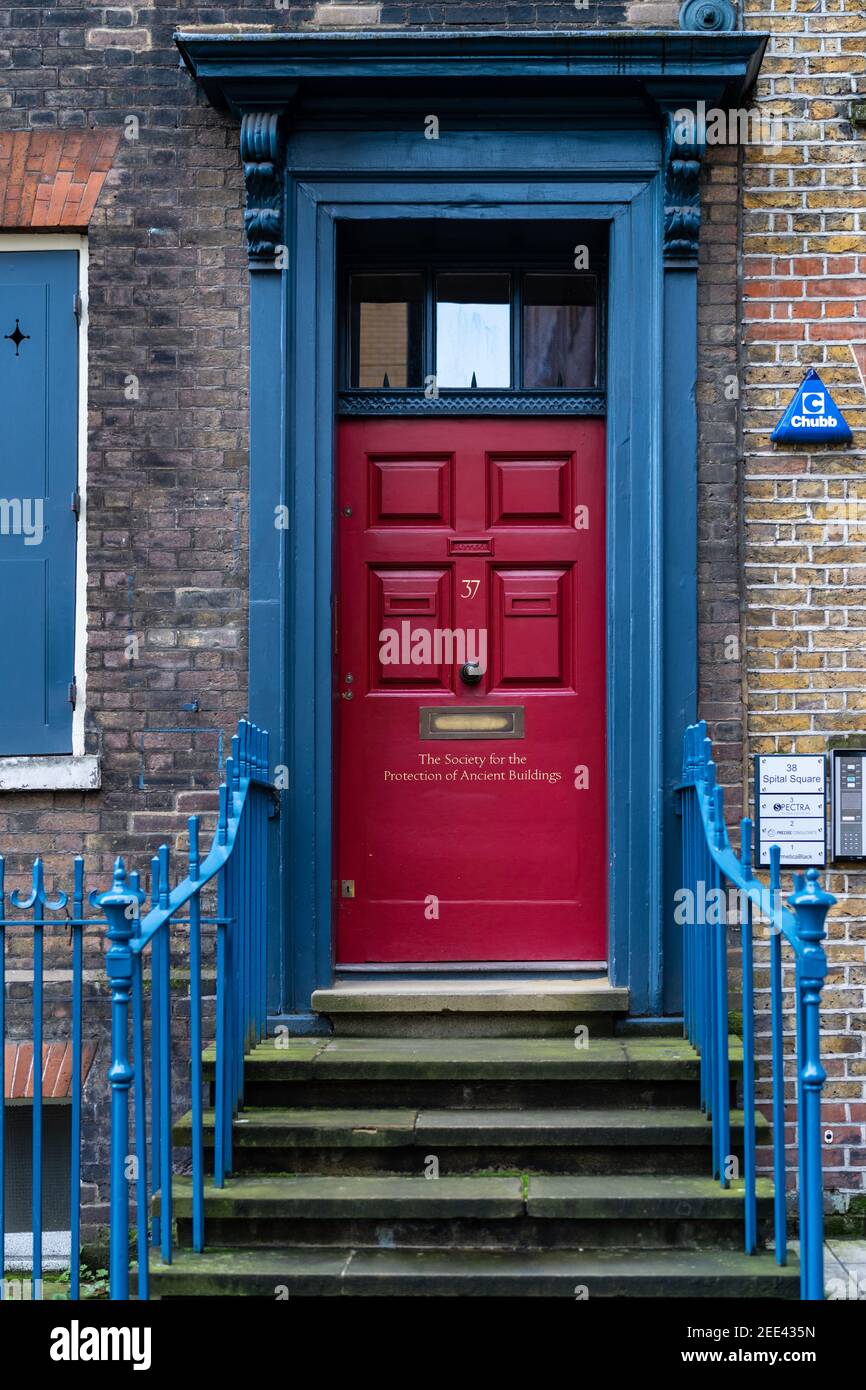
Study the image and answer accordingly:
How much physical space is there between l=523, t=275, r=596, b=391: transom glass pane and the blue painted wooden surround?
26 centimetres

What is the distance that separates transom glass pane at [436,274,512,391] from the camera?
5.41 meters

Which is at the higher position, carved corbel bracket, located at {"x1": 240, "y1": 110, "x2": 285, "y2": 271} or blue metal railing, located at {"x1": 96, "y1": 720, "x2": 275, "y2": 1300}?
carved corbel bracket, located at {"x1": 240, "y1": 110, "x2": 285, "y2": 271}

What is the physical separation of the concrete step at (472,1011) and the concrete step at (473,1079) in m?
0.30

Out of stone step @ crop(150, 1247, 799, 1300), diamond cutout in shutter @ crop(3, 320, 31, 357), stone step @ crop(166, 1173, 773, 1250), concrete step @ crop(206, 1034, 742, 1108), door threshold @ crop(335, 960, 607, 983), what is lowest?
stone step @ crop(150, 1247, 799, 1300)

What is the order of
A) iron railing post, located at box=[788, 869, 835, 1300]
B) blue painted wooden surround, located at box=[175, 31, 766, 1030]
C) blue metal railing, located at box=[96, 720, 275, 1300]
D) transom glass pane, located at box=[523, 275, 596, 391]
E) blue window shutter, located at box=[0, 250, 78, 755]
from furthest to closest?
transom glass pane, located at box=[523, 275, 596, 391]
blue window shutter, located at box=[0, 250, 78, 755]
blue painted wooden surround, located at box=[175, 31, 766, 1030]
blue metal railing, located at box=[96, 720, 275, 1300]
iron railing post, located at box=[788, 869, 835, 1300]

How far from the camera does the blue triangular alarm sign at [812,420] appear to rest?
509 cm

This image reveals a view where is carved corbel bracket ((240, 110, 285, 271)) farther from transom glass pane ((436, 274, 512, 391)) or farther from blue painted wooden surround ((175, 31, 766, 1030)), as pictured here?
transom glass pane ((436, 274, 512, 391))

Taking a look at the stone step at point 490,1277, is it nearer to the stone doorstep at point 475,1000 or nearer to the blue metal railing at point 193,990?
the blue metal railing at point 193,990

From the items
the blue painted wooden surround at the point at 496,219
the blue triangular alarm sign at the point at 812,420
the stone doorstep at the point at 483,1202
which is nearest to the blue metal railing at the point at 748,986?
the stone doorstep at the point at 483,1202

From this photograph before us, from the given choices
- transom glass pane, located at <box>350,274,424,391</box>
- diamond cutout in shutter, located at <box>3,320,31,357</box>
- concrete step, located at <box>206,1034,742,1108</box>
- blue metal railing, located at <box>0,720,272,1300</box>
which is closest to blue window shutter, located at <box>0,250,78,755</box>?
diamond cutout in shutter, located at <box>3,320,31,357</box>

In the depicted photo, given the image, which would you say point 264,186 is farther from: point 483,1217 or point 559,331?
point 483,1217

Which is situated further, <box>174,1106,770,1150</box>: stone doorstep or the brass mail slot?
the brass mail slot
